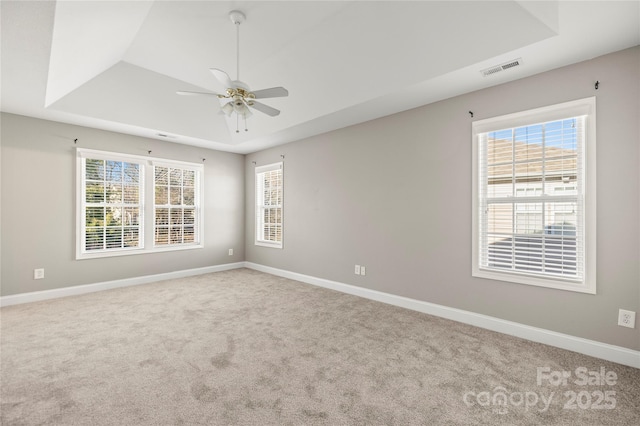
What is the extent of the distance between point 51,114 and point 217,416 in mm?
4625

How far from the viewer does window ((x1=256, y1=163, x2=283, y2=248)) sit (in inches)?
235

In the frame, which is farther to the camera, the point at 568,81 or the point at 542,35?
the point at 568,81

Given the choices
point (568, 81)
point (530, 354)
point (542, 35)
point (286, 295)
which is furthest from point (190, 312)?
point (568, 81)

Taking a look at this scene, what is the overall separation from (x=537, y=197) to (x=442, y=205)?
0.94 meters

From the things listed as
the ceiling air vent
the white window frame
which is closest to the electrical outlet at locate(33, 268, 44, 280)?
the white window frame

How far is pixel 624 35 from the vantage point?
231 cm

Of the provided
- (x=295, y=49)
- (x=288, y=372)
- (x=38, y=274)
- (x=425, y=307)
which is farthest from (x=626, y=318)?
(x=38, y=274)

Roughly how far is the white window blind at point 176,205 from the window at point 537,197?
506cm

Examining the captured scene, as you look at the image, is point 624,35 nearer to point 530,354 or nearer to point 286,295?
point 530,354

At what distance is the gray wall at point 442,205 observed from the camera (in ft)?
8.16

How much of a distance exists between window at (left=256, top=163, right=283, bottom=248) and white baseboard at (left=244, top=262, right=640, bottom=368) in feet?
6.40

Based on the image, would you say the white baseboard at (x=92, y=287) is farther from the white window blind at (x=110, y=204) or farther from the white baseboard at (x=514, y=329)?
the white baseboard at (x=514, y=329)

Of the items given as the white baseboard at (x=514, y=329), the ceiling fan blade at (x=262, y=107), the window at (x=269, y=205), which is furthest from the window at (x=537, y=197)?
the window at (x=269, y=205)

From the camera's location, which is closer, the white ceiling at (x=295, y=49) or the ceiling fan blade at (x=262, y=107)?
the white ceiling at (x=295, y=49)
